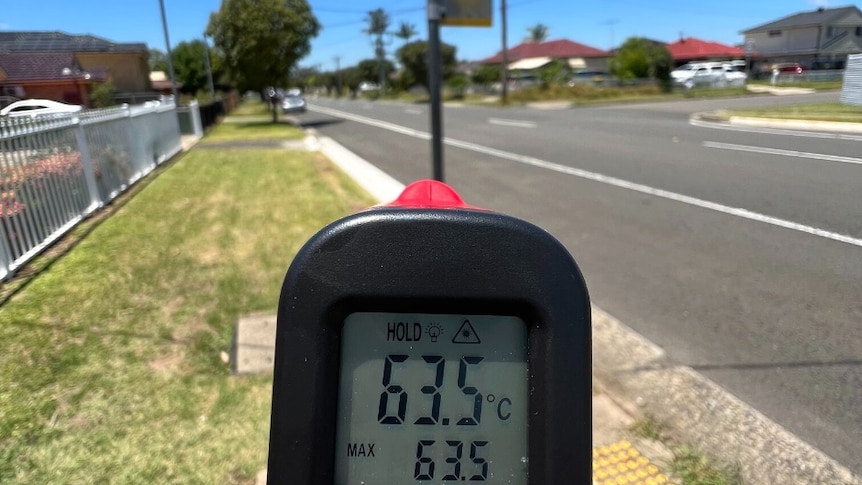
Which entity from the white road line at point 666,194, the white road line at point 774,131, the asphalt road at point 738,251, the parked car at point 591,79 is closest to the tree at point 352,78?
the parked car at point 591,79

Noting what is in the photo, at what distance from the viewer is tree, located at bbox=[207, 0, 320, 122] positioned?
24.5m

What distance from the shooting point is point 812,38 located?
9.70 ft

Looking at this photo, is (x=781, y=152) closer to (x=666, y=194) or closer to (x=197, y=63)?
(x=666, y=194)

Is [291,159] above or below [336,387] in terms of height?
below

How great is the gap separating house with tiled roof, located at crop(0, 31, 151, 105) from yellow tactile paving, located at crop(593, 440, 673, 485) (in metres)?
3.30

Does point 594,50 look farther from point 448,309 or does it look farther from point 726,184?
point 448,309

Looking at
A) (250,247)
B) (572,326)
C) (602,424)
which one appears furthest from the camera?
(250,247)

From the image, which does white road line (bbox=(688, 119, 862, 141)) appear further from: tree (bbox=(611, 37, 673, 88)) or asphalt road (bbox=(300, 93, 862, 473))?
tree (bbox=(611, 37, 673, 88))

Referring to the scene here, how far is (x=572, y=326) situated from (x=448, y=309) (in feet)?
0.85

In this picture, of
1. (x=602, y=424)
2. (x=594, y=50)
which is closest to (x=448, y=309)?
(x=602, y=424)

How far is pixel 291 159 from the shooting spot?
40.9 feet

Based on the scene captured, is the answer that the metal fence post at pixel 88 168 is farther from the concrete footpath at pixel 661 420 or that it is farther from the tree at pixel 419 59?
the tree at pixel 419 59

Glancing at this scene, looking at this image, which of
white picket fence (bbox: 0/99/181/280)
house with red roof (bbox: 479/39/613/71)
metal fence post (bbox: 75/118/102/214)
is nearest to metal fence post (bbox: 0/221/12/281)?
white picket fence (bbox: 0/99/181/280)

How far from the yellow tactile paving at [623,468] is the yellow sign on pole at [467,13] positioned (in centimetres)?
410
